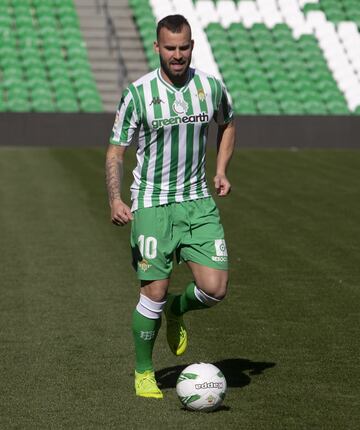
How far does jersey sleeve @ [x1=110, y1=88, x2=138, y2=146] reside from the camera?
23.6 feet

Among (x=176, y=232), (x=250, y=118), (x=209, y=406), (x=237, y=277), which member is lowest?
(x=250, y=118)

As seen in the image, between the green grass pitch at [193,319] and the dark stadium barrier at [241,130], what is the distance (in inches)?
409

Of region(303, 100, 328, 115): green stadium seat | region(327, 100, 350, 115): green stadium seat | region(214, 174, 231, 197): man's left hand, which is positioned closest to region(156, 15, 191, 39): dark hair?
region(214, 174, 231, 197): man's left hand

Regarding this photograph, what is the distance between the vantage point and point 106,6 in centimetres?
3581

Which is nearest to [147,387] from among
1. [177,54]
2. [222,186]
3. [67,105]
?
[222,186]

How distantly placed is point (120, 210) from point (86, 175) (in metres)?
15.7

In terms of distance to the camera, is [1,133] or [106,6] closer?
[1,133]

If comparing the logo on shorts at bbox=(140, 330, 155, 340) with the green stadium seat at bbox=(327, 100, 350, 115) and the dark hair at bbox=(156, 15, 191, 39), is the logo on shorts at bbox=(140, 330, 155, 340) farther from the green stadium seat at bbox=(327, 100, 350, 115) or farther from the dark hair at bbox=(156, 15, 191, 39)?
the green stadium seat at bbox=(327, 100, 350, 115)

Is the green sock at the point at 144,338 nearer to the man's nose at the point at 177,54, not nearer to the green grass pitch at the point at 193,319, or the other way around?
the green grass pitch at the point at 193,319

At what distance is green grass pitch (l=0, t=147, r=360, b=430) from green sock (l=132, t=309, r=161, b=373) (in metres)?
0.20

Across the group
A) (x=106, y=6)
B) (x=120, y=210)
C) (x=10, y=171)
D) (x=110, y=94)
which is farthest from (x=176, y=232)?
(x=106, y=6)

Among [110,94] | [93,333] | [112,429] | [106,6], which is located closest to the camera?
[112,429]

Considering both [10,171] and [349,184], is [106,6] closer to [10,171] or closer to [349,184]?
[10,171]

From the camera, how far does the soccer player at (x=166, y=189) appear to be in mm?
7195
